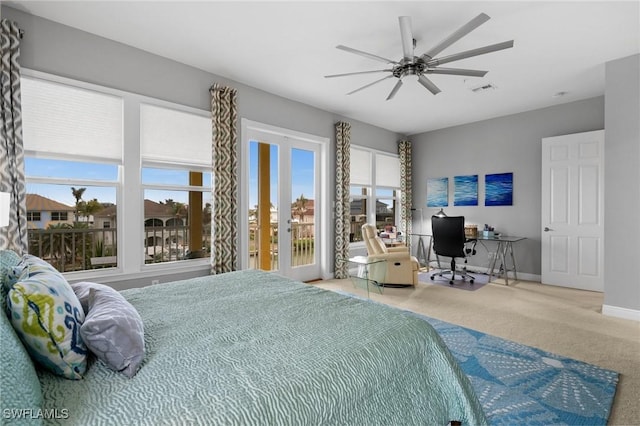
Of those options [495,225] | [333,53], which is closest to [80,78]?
[333,53]

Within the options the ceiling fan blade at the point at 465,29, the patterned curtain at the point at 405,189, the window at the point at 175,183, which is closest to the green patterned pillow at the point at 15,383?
the window at the point at 175,183

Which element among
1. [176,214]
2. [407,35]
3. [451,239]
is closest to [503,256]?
[451,239]

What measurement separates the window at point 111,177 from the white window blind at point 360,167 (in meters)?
2.83

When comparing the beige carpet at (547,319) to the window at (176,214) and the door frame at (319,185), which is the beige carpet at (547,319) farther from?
the window at (176,214)

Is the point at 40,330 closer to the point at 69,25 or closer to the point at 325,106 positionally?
the point at 69,25

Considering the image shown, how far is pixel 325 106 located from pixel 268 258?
2.59m

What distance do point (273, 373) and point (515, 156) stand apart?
19.2ft

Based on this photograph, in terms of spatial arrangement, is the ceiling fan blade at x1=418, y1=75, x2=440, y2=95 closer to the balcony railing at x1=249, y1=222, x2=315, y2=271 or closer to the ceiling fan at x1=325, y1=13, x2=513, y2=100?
the ceiling fan at x1=325, y1=13, x2=513, y2=100

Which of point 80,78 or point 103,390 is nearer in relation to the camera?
point 103,390

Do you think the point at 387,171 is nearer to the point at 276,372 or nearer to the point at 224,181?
the point at 224,181

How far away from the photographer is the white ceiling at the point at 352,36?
2.54m

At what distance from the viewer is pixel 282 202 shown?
4680mm

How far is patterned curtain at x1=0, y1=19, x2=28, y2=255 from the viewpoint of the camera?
2.42 metres

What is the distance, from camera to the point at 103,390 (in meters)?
0.91
